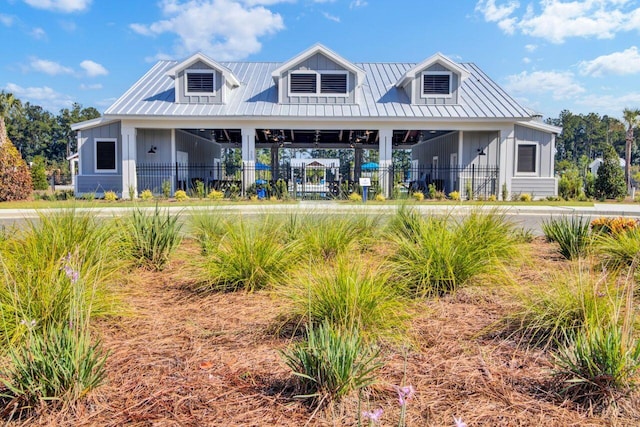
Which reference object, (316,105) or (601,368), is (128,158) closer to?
(316,105)

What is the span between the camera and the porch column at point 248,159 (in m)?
20.4

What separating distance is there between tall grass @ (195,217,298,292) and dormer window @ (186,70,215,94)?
18.0 m

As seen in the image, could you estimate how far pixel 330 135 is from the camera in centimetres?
2739

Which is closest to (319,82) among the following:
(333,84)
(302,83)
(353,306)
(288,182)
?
(333,84)

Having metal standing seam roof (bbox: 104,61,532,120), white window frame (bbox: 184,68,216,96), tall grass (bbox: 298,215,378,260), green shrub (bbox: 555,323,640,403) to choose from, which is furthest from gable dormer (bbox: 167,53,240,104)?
green shrub (bbox: 555,323,640,403)

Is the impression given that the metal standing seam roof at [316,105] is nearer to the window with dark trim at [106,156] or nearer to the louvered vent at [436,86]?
the louvered vent at [436,86]

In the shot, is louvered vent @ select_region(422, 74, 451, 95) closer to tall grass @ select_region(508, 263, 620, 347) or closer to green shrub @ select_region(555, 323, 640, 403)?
tall grass @ select_region(508, 263, 620, 347)

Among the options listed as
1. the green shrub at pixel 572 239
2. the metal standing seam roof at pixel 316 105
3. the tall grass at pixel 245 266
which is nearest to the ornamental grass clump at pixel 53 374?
the tall grass at pixel 245 266

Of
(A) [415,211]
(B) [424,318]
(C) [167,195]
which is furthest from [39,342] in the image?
(C) [167,195]

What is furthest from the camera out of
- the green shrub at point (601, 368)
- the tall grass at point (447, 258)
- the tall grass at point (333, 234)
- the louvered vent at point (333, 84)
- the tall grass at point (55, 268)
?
the louvered vent at point (333, 84)

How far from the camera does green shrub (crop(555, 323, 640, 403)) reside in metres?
2.46

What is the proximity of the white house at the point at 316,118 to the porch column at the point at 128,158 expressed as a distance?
4cm

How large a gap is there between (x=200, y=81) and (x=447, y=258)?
1908 centimetres

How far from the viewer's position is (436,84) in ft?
70.3
